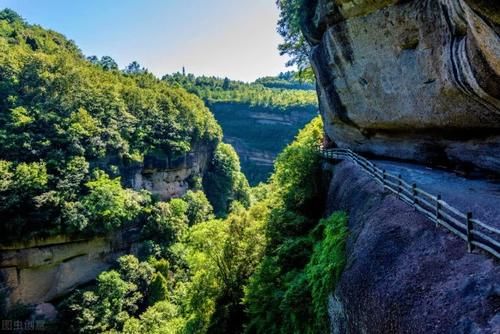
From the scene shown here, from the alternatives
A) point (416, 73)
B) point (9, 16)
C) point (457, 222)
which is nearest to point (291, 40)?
point (416, 73)

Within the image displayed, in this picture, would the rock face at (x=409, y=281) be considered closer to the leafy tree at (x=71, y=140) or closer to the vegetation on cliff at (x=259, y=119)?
the leafy tree at (x=71, y=140)

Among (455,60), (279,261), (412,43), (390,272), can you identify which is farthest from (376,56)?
(390,272)

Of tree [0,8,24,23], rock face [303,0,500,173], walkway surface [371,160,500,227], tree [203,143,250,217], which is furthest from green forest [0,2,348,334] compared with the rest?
tree [0,8,24,23]

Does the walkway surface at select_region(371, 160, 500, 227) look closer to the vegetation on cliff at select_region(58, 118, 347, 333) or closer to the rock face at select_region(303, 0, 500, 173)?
the rock face at select_region(303, 0, 500, 173)

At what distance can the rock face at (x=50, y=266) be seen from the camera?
116 ft

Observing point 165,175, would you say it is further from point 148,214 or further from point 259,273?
point 259,273

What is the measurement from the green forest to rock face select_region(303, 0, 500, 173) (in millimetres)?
4477

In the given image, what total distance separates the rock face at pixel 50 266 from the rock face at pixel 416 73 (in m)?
32.0

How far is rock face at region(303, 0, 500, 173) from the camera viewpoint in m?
10.0

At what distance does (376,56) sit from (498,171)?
6.56m

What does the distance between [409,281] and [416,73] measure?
937 centimetres

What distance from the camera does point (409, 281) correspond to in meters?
6.93

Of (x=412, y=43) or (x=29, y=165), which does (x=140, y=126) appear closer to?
(x=29, y=165)

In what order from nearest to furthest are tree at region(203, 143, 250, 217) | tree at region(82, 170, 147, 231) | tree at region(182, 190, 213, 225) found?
1. tree at region(82, 170, 147, 231)
2. tree at region(182, 190, 213, 225)
3. tree at region(203, 143, 250, 217)
